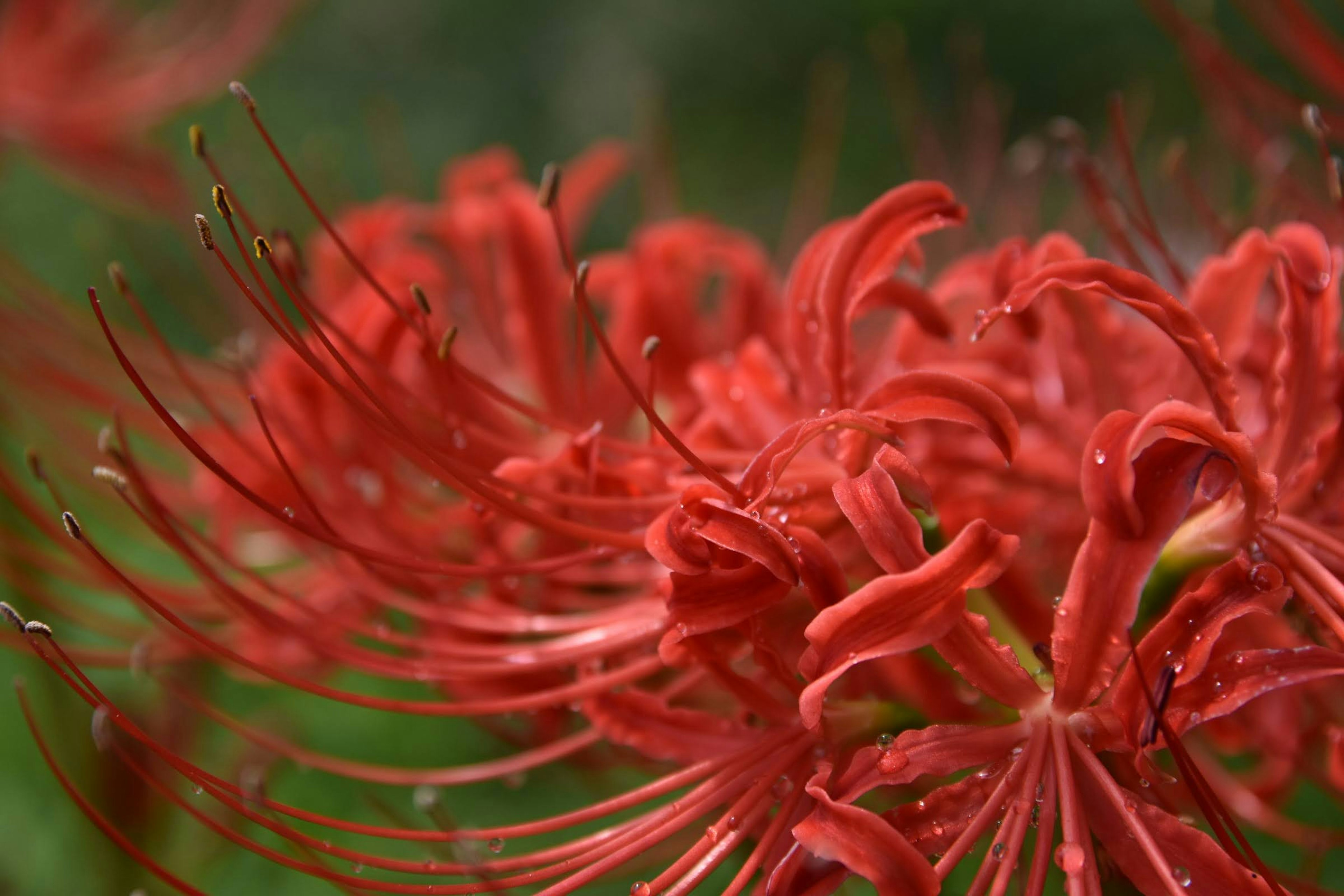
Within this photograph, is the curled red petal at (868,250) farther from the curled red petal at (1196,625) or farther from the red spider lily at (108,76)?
the red spider lily at (108,76)

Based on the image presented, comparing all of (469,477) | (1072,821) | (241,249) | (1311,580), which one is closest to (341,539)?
(469,477)

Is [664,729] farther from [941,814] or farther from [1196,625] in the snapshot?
[1196,625]

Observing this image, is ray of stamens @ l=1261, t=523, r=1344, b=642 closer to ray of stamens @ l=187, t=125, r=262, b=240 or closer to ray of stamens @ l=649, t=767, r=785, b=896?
ray of stamens @ l=649, t=767, r=785, b=896

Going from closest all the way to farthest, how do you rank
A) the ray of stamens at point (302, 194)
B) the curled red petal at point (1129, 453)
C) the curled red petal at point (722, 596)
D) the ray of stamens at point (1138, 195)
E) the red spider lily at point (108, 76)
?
1. the curled red petal at point (1129, 453)
2. the curled red petal at point (722, 596)
3. the ray of stamens at point (302, 194)
4. the ray of stamens at point (1138, 195)
5. the red spider lily at point (108, 76)

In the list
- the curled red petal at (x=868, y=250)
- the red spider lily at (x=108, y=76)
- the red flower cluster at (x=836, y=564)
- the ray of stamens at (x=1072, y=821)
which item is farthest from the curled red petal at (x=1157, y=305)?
the red spider lily at (x=108, y=76)

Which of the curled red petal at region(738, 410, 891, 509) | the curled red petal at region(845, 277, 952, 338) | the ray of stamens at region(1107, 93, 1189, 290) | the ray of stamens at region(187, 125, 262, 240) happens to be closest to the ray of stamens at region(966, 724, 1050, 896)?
the curled red petal at region(738, 410, 891, 509)
